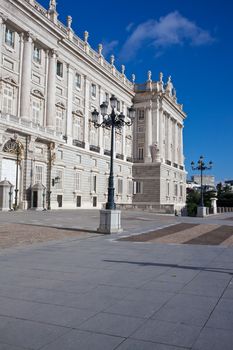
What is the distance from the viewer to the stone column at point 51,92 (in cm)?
4016

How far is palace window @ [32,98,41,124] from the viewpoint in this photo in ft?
127

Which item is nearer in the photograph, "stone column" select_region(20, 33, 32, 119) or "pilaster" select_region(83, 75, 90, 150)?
"stone column" select_region(20, 33, 32, 119)

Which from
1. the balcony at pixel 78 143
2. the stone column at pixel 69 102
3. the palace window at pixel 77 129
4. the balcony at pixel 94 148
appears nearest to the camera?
the stone column at pixel 69 102

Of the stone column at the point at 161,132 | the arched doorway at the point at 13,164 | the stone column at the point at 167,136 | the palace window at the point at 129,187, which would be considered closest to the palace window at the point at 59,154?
the arched doorway at the point at 13,164

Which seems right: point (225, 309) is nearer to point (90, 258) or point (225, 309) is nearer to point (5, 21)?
point (90, 258)

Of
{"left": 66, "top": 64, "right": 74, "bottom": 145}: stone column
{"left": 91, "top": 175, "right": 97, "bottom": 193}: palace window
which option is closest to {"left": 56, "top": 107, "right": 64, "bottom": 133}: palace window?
{"left": 66, "top": 64, "right": 74, "bottom": 145}: stone column

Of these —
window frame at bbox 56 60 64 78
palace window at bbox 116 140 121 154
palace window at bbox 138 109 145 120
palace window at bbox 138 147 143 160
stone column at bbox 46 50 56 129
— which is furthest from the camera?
palace window at bbox 138 109 145 120

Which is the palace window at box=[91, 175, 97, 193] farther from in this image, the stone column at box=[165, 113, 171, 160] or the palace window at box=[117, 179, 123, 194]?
the stone column at box=[165, 113, 171, 160]

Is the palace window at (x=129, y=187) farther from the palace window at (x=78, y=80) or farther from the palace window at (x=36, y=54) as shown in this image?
the palace window at (x=36, y=54)

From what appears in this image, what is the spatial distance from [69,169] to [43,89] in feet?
31.1

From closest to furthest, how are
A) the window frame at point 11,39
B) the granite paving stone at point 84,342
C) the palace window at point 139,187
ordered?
1. the granite paving stone at point 84,342
2. the window frame at point 11,39
3. the palace window at point 139,187

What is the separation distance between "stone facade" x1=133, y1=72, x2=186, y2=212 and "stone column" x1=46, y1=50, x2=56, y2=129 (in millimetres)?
23601

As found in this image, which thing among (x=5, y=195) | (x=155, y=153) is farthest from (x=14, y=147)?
(x=155, y=153)

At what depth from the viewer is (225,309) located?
534cm
